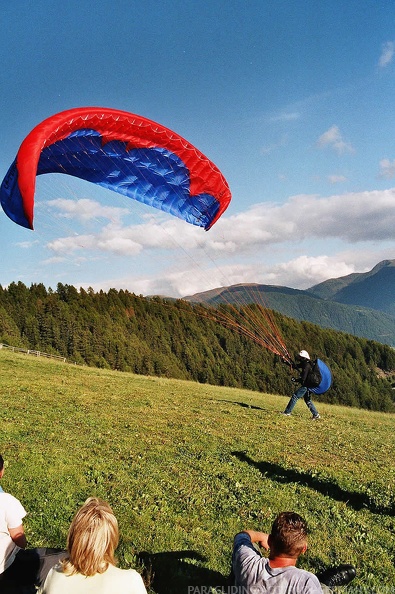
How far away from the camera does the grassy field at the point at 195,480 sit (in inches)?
225

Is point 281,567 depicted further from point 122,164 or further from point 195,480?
point 122,164

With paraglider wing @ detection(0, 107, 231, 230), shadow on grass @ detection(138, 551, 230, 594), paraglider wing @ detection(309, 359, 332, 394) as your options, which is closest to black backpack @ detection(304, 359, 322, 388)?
paraglider wing @ detection(309, 359, 332, 394)

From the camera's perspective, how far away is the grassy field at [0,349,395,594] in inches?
225

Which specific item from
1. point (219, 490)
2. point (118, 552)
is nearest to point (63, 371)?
point (219, 490)

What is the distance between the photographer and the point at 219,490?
795 cm

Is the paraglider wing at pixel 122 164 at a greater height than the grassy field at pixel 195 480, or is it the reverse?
the paraglider wing at pixel 122 164

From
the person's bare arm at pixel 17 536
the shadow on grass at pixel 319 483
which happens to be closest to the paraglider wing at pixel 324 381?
the shadow on grass at pixel 319 483

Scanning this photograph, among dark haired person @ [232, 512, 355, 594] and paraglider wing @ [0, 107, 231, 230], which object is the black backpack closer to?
paraglider wing @ [0, 107, 231, 230]

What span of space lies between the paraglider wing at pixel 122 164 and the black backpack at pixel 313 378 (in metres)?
6.90

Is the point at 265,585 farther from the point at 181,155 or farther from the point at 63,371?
the point at 63,371

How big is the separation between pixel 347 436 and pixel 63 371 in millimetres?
16889

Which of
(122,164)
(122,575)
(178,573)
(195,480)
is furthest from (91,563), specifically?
(122,164)

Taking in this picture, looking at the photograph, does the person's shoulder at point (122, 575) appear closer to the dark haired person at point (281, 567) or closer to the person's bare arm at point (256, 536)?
the dark haired person at point (281, 567)

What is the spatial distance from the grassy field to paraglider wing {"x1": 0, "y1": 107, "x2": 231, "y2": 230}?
534 centimetres
